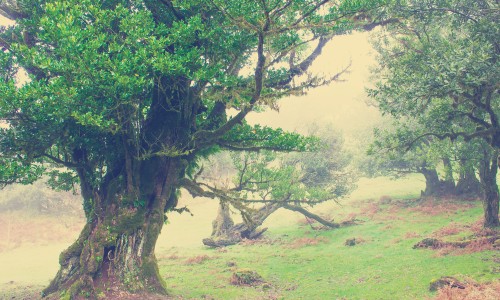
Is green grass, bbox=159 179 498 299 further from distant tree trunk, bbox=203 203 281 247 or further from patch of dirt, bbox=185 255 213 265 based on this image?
distant tree trunk, bbox=203 203 281 247

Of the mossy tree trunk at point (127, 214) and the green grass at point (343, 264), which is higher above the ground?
the mossy tree trunk at point (127, 214)

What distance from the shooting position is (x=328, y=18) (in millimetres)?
15609

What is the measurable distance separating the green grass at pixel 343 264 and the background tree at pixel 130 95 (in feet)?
17.4

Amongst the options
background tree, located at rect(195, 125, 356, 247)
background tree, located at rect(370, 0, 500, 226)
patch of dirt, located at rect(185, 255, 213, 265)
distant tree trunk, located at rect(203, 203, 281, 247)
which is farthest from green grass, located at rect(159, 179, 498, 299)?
background tree, located at rect(370, 0, 500, 226)

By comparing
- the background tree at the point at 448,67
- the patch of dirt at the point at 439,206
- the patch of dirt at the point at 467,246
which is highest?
the background tree at the point at 448,67

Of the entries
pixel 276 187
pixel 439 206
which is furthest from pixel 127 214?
pixel 439 206

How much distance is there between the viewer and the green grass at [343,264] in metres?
18.6

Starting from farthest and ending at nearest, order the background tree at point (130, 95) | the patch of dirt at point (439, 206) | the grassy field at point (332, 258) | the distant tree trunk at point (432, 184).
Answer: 1. the distant tree trunk at point (432, 184)
2. the patch of dirt at point (439, 206)
3. the grassy field at point (332, 258)
4. the background tree at point (130, 95)

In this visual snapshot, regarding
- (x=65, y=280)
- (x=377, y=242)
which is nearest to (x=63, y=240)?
(x=65, y=280)

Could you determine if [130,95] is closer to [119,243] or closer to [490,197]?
Result: [119,243]

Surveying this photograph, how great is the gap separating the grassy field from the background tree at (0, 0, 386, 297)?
16.9ft

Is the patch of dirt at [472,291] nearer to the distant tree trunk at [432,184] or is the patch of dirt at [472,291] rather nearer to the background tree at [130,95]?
the background tree at [130,95]

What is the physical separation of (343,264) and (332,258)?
2.52 metres

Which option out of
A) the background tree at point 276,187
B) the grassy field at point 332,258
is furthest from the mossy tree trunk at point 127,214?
the background tree at point 276,187
